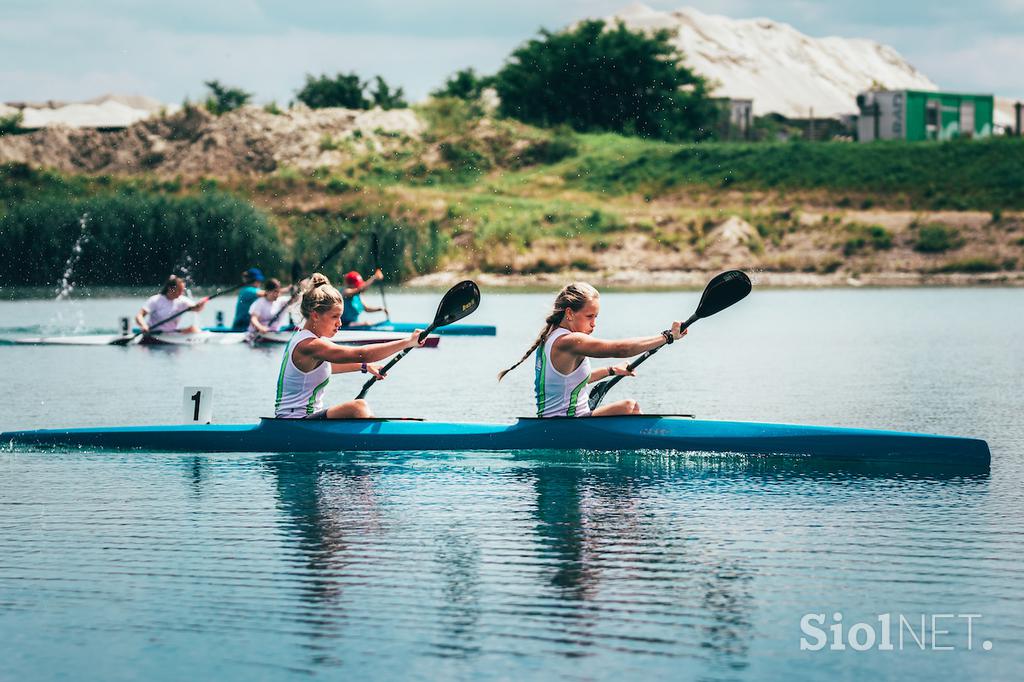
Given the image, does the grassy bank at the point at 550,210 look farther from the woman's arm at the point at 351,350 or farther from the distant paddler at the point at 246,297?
the woman's arm at the point at 351,350

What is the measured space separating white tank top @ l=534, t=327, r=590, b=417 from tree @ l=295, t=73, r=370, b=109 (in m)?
92.2

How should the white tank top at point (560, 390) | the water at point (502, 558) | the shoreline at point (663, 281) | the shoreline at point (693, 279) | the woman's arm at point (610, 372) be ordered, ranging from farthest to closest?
the shoreline at point (693, 279)
the shoreline at point (663, 281)
the woman's arm at point (610, 372)
the white tank top at point (560, 390)
the water at point (502, 558)

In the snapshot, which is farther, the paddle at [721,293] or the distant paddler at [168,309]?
the distant paddler at [168,309]

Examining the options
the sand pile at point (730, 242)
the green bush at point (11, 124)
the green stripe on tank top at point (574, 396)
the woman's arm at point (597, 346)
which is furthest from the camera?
the green bush at point (11, 124)

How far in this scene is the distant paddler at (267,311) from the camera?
25.9m

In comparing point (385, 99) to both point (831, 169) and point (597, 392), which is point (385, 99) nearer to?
point (831, 169)

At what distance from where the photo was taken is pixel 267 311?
26.2 m

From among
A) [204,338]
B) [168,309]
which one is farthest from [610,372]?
[168,309]

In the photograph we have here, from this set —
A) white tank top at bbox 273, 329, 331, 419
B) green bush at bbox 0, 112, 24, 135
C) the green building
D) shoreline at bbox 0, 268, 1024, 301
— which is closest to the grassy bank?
shoreline at bbox 0, 268, 1024, 301

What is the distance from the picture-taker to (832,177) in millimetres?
73250

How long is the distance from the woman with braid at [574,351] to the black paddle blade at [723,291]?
2.96 ft

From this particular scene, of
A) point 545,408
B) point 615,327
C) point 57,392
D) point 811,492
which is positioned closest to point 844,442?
point 811,492

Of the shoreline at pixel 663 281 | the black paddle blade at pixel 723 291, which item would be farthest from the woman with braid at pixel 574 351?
the shoreline at pixel 663 281

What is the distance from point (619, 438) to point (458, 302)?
2.19 metres
